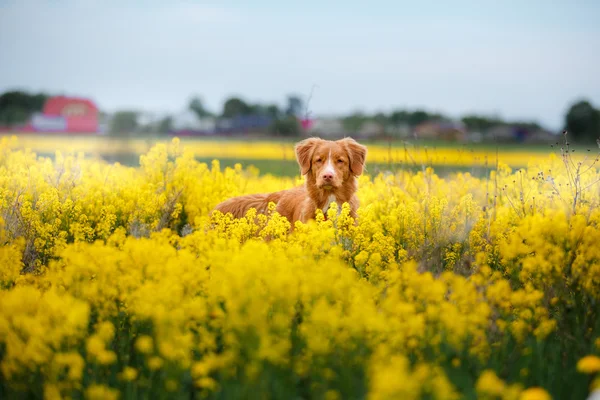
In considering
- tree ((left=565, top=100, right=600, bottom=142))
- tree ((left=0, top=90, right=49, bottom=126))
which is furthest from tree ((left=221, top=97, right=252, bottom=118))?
tree ((left=565, top=100, right=600, bottom=142))

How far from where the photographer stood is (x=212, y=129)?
45344 mm

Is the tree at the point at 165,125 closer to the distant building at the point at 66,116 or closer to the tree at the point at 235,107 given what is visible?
the tree at the point at 235,107

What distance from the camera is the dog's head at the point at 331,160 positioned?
6535 millimetres

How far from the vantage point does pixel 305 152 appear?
23.2 feet

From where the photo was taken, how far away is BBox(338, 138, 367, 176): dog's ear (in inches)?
272

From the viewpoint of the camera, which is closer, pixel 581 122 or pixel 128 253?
pixel 128 253

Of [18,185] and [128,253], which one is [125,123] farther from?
[128,253]

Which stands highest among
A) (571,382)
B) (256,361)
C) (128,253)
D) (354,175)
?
(354,175)

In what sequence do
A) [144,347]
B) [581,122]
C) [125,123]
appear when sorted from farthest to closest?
[581,122] < [125,123] < [144,347]

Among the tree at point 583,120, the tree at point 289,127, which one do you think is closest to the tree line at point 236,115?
the tree at point 583,120

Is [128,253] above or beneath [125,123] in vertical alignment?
beneath

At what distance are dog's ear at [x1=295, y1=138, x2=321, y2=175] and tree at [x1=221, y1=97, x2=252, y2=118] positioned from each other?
40429mm

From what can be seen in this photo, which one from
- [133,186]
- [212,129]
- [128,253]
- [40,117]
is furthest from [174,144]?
[40,117]

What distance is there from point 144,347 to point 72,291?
1319 mm
